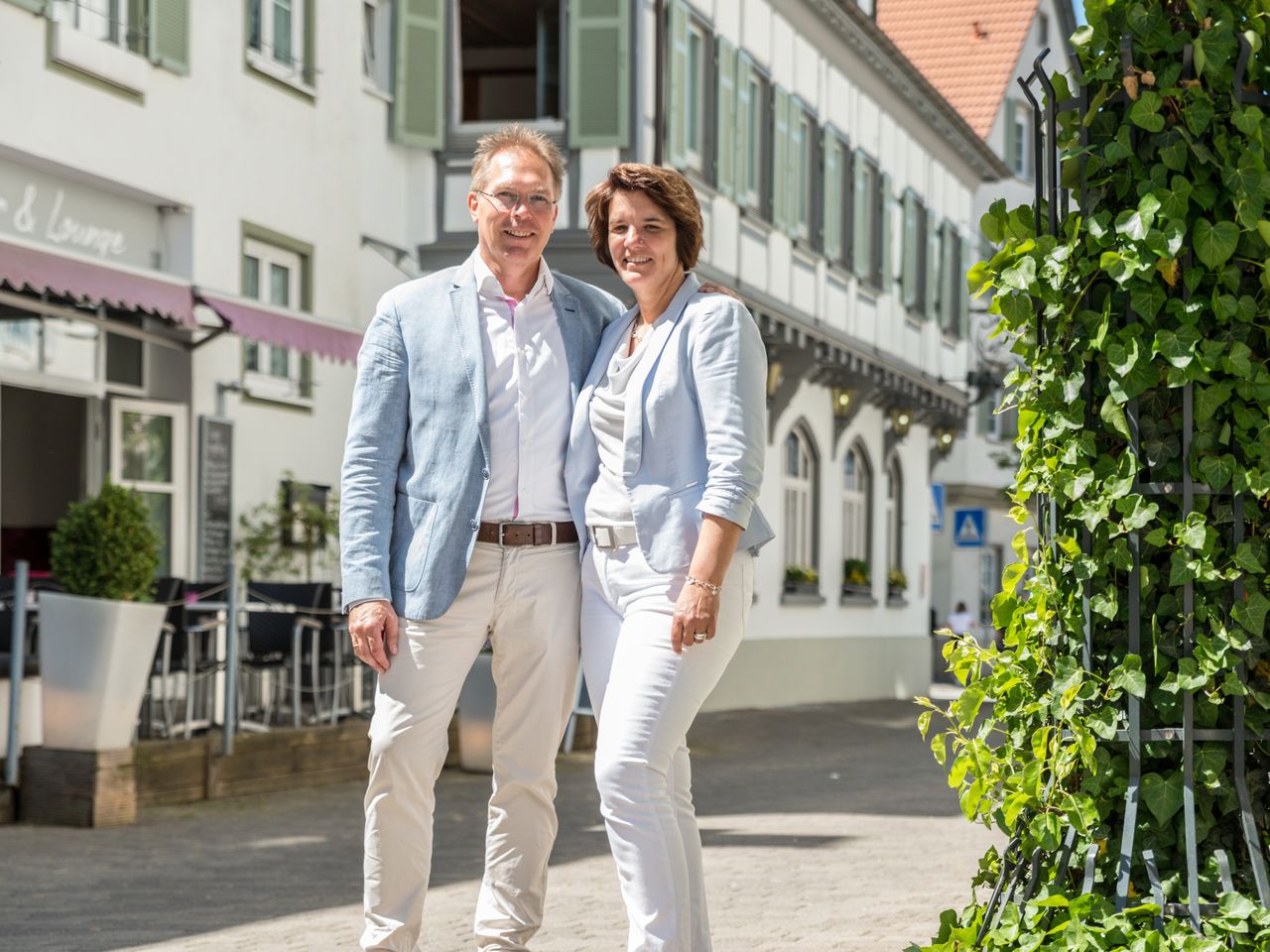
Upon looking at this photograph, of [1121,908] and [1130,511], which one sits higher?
[1130,511]

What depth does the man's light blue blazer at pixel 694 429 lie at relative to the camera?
175 inches

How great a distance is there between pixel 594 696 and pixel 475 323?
908 mm

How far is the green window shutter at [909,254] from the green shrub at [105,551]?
18.8 metres

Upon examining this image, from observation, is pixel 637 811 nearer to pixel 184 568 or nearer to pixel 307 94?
pixel 184 568

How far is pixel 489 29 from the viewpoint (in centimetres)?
1966

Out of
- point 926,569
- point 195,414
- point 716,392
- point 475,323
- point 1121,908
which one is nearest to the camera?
point 1121,908

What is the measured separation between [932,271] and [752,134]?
28.3ft

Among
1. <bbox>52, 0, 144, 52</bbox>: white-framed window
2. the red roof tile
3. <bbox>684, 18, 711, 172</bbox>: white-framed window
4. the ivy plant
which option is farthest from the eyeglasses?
the red roof tile

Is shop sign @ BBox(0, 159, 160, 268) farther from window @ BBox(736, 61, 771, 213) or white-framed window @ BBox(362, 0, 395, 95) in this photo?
window @ BBox(736, 61, 771, 213)

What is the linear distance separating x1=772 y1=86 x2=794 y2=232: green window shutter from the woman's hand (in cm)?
1848

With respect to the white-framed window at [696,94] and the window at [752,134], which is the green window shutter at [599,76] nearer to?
the white-framed window at [696,94]

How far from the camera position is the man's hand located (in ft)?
A: 15.4

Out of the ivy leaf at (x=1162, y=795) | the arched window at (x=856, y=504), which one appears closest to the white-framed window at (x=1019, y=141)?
the arched window at (x=856, y=504)

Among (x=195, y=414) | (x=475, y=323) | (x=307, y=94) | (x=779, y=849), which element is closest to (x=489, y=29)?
(x=307, y=94)
